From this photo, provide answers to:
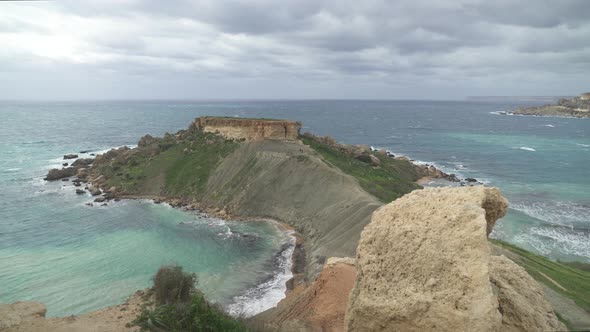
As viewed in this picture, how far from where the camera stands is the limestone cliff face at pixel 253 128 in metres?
67.2

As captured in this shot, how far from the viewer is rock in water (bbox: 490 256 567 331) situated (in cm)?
1150

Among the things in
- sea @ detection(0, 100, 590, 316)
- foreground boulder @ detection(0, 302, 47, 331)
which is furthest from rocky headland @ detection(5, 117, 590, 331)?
sea @ detection(0, 100, 590, 316)

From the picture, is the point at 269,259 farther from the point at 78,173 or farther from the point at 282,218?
the point at 78,173

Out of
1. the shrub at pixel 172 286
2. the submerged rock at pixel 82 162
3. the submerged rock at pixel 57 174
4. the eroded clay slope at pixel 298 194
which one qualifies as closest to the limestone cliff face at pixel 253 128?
the eroded clay slope at pixel 298 194

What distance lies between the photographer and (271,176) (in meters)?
55.2

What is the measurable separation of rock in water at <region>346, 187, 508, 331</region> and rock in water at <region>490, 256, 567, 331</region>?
178 cm

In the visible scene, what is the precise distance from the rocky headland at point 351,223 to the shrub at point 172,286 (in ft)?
17.5

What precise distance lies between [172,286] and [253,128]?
45.7 meters

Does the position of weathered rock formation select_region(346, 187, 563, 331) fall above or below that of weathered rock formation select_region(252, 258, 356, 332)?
above

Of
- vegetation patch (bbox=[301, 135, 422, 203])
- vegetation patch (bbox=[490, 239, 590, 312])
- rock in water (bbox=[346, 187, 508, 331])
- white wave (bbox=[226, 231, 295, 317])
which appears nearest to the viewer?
rock in water (bbox=[346, 187, 508, 331])

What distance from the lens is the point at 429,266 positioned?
11977 millimetres

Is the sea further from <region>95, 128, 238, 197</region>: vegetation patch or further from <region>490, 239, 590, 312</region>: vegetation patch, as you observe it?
<region>490, 239, 590, 312</region>: vegetation patch

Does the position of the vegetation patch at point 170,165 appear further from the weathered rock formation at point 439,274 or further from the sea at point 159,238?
the weathered rock formation at point 439,274

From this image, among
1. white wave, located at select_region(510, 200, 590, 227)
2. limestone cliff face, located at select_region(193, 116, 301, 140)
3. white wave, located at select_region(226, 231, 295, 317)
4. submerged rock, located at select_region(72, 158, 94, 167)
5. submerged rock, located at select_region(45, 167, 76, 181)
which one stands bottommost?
white wave, located at select_region(510, 200, 590, 227)
